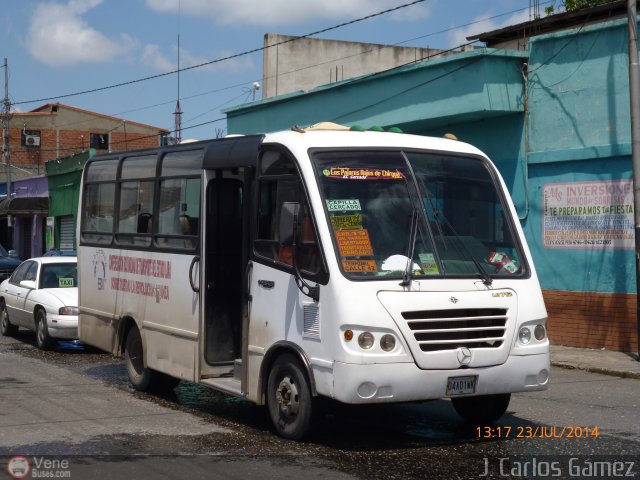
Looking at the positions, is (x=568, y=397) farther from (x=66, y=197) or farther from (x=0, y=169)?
(x=0, y=169)

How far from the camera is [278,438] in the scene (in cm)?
866

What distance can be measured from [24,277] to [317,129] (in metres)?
10.1

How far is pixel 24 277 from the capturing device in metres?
17.5

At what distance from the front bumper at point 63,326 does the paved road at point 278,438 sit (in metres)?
2.98

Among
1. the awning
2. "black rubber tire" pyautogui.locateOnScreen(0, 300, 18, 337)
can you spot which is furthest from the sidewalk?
the awning

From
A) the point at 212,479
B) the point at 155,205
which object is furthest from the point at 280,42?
the point at 212,479

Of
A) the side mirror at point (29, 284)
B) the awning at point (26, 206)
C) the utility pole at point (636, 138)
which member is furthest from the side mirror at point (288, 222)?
the awning at point (26, 206)

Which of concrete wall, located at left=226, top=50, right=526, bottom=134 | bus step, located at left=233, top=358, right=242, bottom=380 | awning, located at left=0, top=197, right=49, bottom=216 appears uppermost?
concrete wall, located at left=226, top=50, right=526, bottom=134

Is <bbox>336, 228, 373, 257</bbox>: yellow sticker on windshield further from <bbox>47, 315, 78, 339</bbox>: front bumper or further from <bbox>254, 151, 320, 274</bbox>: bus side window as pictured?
<bbox>47, 315, 78, 339</bbox>: front bumper

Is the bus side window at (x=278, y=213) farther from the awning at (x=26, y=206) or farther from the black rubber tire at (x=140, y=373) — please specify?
the awning at (x=26, y=206)

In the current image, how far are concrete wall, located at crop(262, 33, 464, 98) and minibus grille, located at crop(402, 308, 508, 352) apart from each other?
2259 cm

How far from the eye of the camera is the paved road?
24.6ft

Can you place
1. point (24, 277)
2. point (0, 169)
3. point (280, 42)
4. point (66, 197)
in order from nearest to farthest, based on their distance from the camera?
1. point (24, 277)
2. point (280, 42)
3. point (66, 197)
4. point (0, 169)

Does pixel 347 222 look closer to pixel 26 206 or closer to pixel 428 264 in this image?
pixel 428 264
